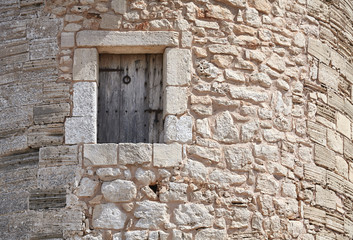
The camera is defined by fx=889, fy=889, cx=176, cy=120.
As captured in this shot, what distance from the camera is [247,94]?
821cm

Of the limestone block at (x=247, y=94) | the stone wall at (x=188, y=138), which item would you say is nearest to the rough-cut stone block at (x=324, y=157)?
the stone wall at (x=188, y=138)

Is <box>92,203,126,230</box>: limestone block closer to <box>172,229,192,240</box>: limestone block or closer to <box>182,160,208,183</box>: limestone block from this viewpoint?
<box>172,229,192,240</box>: limestone block

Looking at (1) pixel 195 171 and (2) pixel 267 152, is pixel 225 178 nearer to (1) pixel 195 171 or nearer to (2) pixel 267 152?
(1) pixel 195 171

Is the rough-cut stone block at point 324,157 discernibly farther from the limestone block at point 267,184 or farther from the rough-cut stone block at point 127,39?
the rough-cut stone block at point 127,39

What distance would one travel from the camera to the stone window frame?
26.1 feet

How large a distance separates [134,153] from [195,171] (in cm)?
56

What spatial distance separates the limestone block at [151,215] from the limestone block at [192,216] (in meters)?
0.11

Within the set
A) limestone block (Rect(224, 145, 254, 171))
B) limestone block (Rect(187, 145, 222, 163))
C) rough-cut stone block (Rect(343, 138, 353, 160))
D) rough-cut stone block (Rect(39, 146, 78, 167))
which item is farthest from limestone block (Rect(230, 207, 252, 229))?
rough-cut stone block (Rect(343, 138, 353, 160))

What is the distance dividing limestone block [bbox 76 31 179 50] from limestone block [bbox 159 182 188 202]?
131 centimetres

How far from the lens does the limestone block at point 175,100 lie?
798 centimetres

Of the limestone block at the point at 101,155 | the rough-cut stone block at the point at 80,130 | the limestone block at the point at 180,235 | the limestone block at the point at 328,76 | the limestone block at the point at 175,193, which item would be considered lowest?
the limestone block at the point at 180,235

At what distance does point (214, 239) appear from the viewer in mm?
7727

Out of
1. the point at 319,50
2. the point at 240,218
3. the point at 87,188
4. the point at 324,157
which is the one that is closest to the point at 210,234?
the point at 240,218

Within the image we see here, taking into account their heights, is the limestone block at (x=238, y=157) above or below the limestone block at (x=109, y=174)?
above
